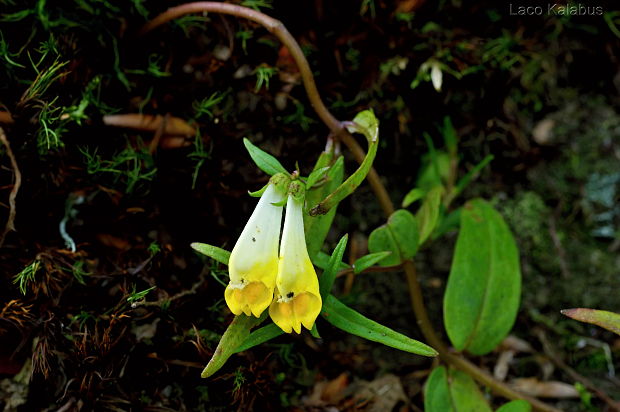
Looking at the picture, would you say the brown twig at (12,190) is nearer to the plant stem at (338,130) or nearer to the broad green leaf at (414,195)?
the plant stem at (338,130)

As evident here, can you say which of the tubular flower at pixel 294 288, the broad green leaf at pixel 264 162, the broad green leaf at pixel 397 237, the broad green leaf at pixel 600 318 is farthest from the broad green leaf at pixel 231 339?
the broad green leaf at pixel 600 318

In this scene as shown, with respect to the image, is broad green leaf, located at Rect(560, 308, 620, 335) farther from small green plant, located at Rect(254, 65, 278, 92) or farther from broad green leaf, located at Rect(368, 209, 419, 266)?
small green plant, located at Rect(254, 65, 278, 92)

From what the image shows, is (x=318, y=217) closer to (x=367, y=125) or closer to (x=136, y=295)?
(x=367, y=125)

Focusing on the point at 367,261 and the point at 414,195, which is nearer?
the point at 367,261

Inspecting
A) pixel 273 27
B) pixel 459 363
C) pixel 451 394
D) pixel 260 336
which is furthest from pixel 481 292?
pixel 273 27

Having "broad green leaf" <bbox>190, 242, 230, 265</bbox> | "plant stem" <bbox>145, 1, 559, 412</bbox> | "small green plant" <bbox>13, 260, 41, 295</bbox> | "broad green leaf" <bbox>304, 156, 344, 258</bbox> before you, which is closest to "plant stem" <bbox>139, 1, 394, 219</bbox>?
"plant stem" <bbox>145, 1, 559, 412</bbox>

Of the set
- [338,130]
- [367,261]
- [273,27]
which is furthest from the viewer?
[338,130]
